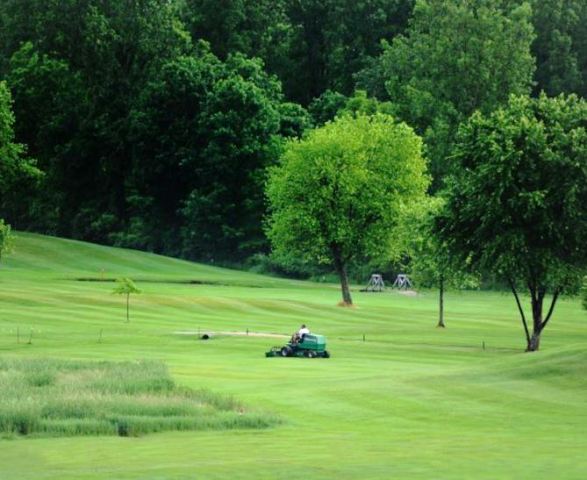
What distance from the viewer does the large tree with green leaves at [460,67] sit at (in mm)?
118625

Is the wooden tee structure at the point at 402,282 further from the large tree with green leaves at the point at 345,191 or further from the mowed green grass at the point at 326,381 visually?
the large tree with green leaves at the point at 345,191

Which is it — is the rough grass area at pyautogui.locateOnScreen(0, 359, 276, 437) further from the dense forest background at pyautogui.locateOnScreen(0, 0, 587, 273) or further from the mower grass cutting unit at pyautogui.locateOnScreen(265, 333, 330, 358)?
the dense forest background at pyautogui.locateOnScreen(0, 0, 587, 273)

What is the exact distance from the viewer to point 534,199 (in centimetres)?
5944

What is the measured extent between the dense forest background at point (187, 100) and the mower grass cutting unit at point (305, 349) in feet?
209

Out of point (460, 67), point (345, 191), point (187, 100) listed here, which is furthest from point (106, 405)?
point (187, 100)

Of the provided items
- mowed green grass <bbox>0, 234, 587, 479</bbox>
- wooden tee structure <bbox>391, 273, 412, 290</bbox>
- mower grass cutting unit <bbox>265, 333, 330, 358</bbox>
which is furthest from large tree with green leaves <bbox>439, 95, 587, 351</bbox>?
wooden tee structure <bbox>391, 273, 412, 290</bbox>

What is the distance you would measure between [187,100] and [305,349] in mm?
76732

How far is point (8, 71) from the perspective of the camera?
431ft

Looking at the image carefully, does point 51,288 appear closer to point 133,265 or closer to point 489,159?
point 133,265

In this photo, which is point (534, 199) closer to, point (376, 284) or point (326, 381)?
point (326, 381)

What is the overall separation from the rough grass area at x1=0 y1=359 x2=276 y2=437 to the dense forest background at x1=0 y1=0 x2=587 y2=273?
266ft

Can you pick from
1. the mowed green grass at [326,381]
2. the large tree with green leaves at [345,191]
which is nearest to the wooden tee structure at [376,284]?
the mowed green grass at [326,381]

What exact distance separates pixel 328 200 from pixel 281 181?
3.97 m

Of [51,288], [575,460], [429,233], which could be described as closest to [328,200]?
[51,288]
